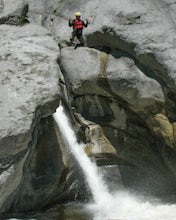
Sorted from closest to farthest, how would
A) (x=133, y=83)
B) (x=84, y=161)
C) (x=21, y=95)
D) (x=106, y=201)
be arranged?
(x=21, y=95) → (x=133, y=83) → (x=106, y=201) → (x=84, y=161)

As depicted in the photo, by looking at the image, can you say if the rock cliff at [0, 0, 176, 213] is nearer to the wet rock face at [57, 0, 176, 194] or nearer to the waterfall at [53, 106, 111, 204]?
the wet rock face at [57, 0, 176, 194]

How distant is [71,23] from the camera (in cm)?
1498

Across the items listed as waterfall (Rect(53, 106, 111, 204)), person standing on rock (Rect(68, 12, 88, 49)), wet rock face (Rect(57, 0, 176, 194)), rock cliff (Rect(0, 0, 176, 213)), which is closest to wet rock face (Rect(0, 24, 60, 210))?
rock cliff (Rect(0, 0, 176, 213))

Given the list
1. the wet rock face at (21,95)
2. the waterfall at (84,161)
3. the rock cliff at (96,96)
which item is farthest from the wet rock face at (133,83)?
the wet rock face at (21,95)

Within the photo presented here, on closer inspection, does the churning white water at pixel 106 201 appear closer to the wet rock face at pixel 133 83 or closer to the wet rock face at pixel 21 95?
the wet rock face at pixel 133 83

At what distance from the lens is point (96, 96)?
14.2 metres

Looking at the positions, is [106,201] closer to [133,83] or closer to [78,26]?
[133,83]

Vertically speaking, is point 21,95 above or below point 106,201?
above

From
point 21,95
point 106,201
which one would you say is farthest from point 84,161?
point 21,95

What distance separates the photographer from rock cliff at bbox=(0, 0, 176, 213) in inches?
463

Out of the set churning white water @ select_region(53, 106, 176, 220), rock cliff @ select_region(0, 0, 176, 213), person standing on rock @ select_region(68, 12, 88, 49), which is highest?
person standing on rock @ select_region(68, 12, 88, 49)

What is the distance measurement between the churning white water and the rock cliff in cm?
31

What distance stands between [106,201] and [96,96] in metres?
3.38

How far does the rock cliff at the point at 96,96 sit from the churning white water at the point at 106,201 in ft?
1.03
